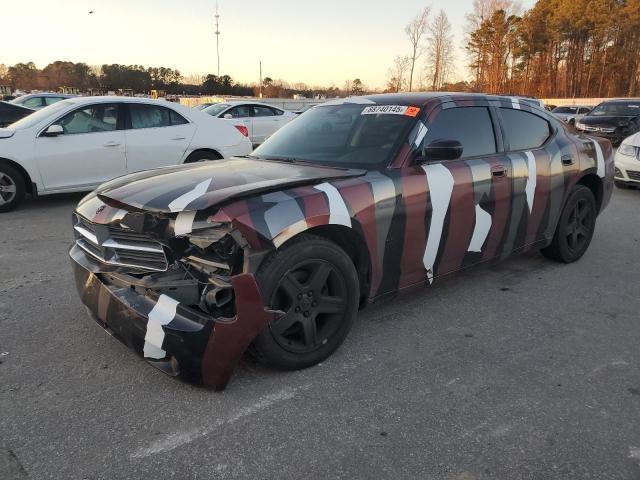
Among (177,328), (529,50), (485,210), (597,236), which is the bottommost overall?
(597,236)

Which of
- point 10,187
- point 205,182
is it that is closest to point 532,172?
point 205,182

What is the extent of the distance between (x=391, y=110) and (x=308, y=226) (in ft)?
4.89

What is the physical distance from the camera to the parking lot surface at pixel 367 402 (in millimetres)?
2242

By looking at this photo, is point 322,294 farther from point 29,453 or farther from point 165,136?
point 165,136

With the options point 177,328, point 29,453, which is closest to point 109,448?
point 29,453

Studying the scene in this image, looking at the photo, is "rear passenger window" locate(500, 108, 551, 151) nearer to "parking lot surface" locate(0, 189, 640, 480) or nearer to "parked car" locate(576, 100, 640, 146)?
"parking lot surface" locate(0, 189, 640, 480)

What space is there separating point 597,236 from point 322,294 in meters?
4.75

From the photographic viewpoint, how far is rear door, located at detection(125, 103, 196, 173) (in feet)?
24.8

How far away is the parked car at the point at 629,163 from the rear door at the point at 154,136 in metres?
7.34

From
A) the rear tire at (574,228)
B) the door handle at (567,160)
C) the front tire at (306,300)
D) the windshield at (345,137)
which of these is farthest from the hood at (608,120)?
the front tire at (306,300)

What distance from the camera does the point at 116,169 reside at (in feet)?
24.4

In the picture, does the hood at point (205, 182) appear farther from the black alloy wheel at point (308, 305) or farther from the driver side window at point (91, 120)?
the driver side window at point (91, 120)

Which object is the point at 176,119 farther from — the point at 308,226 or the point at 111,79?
the point at 111,79

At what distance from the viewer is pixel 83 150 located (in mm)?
7152
